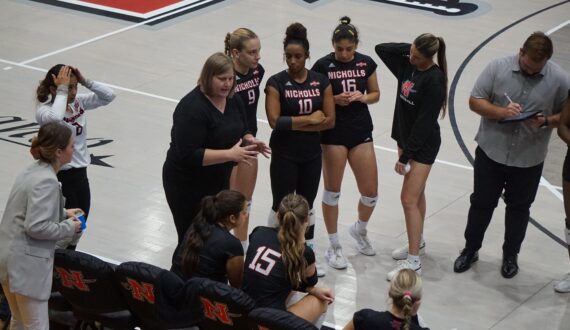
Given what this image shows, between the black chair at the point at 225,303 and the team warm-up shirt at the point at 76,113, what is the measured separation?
1.73 metres

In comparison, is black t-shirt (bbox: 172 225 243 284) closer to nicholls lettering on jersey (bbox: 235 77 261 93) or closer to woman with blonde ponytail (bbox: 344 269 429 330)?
woman with blonde ponytail (bbox: 344 269 429 330)

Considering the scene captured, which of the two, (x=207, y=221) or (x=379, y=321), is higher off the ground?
(x=207, y=221)

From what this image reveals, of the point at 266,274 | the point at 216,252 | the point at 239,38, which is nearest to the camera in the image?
the point at 266,274

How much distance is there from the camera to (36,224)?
577cm

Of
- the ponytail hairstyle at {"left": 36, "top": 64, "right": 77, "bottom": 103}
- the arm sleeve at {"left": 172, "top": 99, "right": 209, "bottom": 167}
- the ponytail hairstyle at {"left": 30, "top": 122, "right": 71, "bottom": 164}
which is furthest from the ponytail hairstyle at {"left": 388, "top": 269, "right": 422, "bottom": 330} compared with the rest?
the ponytail hairstyle at {"left": 36, "top": 64, "right": 77, "bottom": 103}

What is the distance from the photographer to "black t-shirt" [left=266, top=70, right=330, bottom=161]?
7422 millimetres

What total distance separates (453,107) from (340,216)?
3103mm

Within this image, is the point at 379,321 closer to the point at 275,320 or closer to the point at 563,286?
the point at 275,320

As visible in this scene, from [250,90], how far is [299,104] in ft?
1.41

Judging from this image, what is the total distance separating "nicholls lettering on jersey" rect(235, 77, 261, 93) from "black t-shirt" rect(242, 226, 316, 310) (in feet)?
5.95

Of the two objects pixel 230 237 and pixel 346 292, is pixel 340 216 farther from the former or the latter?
pixel 230 237

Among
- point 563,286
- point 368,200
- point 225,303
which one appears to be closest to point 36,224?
point 225,303

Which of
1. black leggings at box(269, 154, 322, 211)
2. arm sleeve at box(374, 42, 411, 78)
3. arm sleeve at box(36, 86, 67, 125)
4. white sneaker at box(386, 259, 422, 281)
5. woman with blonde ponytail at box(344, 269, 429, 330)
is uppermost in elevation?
arm sleeve at box(374, 42, 411, 78)

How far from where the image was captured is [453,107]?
37.2 ft
